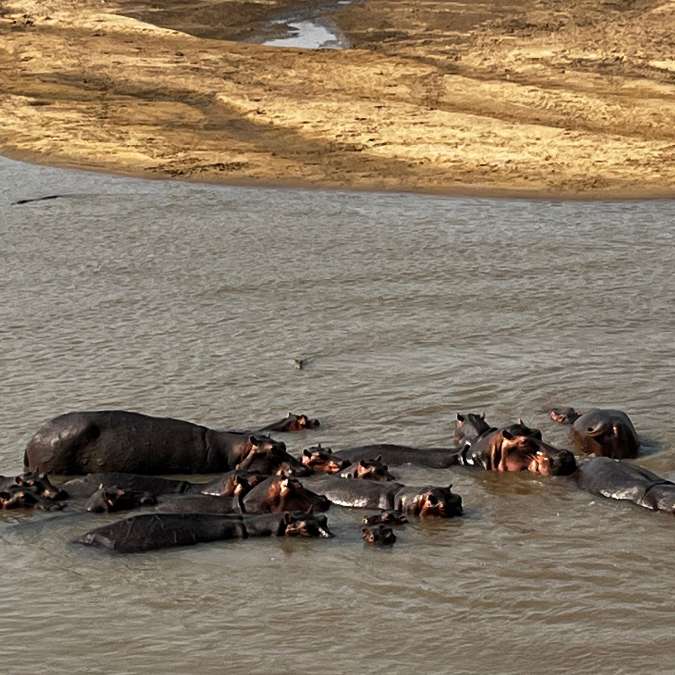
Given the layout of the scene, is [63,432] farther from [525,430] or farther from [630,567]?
[630,567]

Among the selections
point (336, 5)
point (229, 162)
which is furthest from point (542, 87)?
point (336, 5)

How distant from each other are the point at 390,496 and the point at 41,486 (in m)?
1.87

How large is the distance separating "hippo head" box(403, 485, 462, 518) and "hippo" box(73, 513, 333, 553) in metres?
0.48

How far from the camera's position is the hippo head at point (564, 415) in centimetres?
971

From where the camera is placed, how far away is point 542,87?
22.6 meters

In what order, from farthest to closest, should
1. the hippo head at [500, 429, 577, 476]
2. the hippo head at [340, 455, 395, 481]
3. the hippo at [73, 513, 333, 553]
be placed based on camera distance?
the hippo head at [500, 429, 577, 476] → the hippo head at [340, 455, 395, 481] → the hippo at [73, 513, 333, 553]

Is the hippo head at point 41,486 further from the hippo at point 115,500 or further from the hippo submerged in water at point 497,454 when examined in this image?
the hippo submerged in water at point 497,454

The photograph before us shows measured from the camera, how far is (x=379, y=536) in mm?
7902

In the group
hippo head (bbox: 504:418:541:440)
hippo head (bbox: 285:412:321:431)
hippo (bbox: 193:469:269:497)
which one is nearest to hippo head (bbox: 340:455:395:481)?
hippo (bbox: 193:469:269:497)

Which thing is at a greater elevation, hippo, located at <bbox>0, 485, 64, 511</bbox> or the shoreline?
the shoreline

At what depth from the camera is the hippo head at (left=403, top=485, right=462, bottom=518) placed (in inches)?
322

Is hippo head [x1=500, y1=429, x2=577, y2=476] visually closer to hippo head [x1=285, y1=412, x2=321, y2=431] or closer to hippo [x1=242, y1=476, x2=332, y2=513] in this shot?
hippo [x1=242, y1=476, x2=332, y2=513]

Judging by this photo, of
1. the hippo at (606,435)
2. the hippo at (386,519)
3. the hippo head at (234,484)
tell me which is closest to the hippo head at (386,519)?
the hippo at (386,519)

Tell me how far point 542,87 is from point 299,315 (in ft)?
35.8
